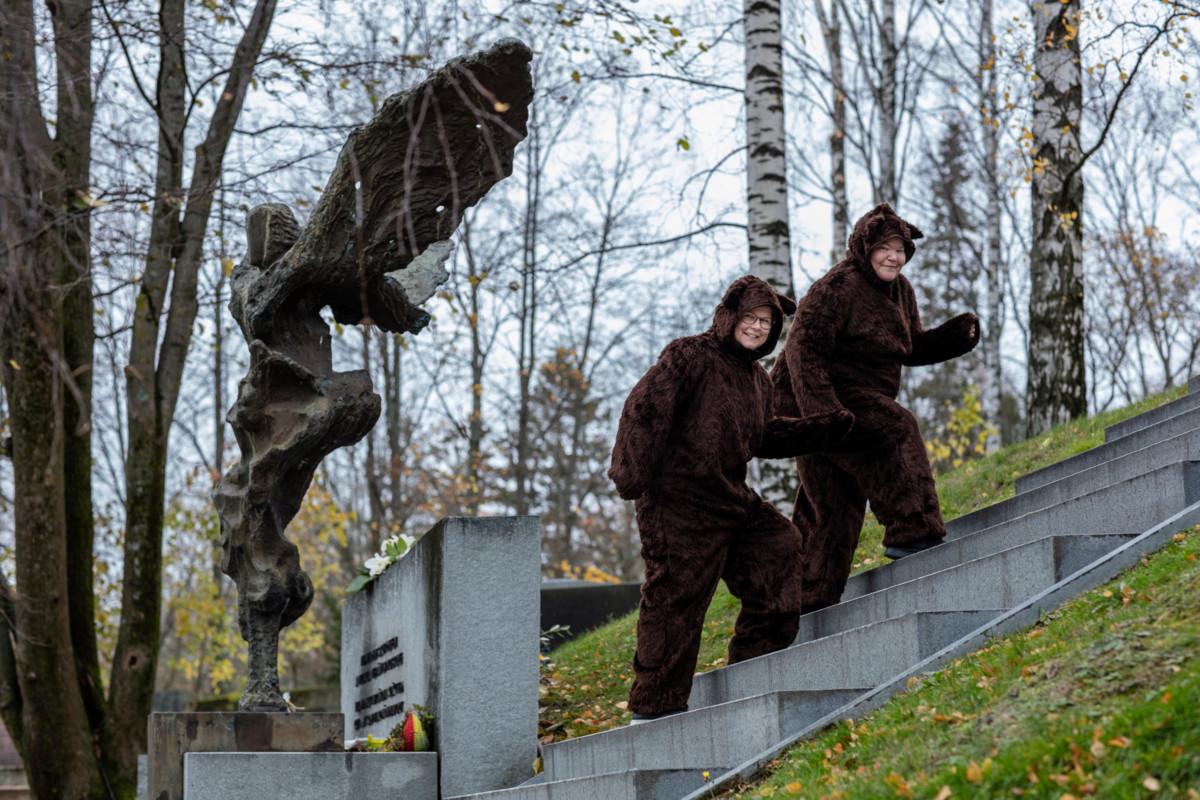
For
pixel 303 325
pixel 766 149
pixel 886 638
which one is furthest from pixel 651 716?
pixel 766 149

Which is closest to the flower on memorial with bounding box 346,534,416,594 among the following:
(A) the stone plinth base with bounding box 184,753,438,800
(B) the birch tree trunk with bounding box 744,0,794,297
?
(A) the stone plinth base with bounding box 184,753,438,800

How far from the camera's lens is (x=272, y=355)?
26.8ft

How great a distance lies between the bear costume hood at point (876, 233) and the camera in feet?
26.7

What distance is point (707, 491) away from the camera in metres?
7.27

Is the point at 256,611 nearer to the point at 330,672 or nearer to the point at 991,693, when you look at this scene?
the point at 991,693

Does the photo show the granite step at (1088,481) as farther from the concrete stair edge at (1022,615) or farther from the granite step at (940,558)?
the concrete stair edge at (1022,615)

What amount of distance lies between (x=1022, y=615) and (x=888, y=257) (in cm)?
259

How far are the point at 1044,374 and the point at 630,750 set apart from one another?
27.5 feet

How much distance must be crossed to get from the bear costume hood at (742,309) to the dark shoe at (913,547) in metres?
1.39

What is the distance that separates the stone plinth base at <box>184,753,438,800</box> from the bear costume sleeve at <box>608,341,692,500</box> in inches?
78.8

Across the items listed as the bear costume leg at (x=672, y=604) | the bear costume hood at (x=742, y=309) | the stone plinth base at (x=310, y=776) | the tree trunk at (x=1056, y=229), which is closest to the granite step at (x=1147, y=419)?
the tree trunk at (x=1056, y=229)

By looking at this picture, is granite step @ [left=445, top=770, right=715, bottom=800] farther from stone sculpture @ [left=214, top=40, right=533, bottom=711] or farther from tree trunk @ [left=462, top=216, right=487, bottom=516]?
tree trunk @ [left=462, top=216, right=487, bottom=516]

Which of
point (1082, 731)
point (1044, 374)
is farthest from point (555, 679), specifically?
point (1082, 731)

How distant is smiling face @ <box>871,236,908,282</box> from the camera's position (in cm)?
815
